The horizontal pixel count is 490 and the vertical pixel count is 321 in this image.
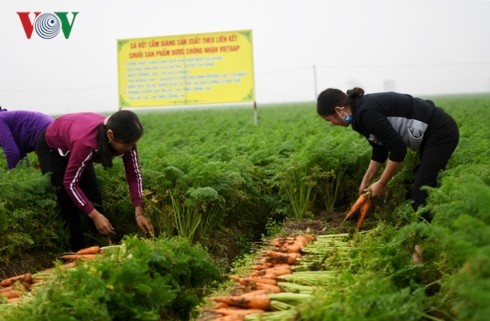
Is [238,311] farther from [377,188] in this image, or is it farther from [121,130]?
[377,188]

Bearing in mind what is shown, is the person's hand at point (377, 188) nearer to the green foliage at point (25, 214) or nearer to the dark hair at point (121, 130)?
the dark hair at point (121, 130)

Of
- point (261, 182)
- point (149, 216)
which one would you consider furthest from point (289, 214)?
point (149, 216)

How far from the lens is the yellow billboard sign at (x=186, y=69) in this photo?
57.1ft

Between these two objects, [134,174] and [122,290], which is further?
[134,174]

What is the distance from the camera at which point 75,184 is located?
563 cm

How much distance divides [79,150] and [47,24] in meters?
9.71

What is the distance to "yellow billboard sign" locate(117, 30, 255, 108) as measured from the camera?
17.4 metres

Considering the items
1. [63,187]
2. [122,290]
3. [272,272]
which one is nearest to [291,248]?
[272,272]

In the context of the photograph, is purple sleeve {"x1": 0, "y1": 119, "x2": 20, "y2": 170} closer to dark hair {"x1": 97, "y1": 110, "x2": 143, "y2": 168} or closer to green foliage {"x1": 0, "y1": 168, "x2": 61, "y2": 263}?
green foliage {"x1": 0, "y1": 168, "x2": 61, "y2": 263}

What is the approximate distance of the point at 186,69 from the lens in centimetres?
1784

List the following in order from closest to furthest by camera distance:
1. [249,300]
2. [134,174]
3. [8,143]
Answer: [249,300] → [134,174] → [8,143]

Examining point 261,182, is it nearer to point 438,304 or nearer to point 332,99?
point 332,99

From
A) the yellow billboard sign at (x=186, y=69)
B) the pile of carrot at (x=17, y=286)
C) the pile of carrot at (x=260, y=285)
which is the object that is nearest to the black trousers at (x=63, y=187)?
the pile of carrot at (x=17, y=286)

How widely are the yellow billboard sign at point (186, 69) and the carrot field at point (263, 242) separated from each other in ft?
27.0
